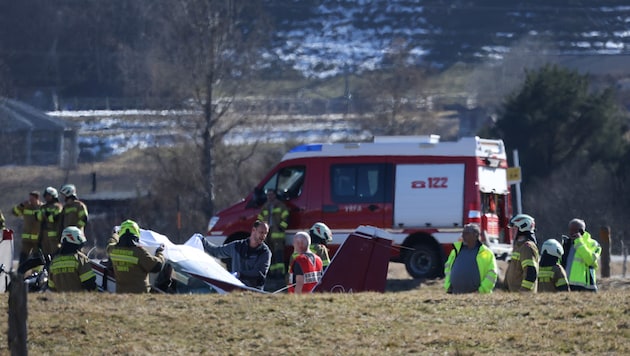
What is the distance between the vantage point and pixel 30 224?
20234 mm

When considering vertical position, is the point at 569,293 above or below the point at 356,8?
below

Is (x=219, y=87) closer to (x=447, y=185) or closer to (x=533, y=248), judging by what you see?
(x=447, y=185)

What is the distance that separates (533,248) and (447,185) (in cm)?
721

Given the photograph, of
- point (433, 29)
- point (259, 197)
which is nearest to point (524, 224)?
point (259, 197)

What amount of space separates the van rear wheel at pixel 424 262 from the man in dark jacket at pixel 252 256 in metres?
6.11

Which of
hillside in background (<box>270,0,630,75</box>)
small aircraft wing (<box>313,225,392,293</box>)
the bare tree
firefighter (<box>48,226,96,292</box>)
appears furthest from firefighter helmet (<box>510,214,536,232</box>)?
hillside in background (<box>270,0,630,75</box>)

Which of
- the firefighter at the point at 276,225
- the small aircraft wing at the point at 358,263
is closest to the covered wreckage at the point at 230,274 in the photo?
the small aircraft wing at the point at 358,263

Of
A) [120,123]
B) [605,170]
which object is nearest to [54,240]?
[605,170]

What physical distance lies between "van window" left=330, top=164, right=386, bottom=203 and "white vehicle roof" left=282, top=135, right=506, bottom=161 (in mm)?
228

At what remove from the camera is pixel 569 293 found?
518 inches

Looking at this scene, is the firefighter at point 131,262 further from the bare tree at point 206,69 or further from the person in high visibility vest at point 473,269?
the bare tree at point 206,69

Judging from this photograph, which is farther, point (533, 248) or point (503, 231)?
point (503, 231)

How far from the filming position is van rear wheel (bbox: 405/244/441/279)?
68.6 feet

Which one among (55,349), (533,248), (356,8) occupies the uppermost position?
(356,8)
